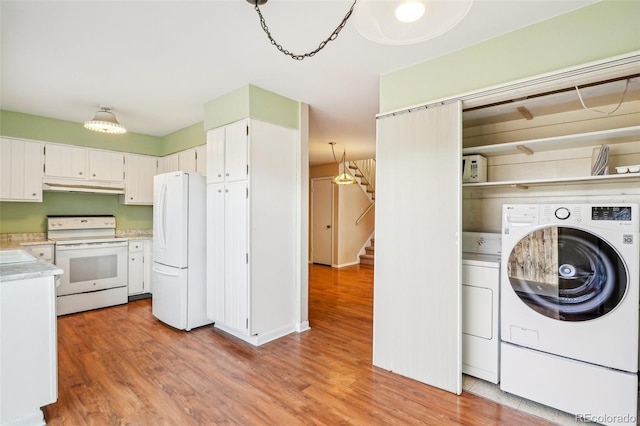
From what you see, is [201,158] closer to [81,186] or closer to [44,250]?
[81,186]

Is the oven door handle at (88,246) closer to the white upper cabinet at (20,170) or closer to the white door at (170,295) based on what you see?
the white upper cabinet at (20,170)

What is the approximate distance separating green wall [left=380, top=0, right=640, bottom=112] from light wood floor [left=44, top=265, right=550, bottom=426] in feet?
7.30

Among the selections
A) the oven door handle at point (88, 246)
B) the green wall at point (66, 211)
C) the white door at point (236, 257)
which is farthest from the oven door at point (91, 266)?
the white door at point (236, 257)

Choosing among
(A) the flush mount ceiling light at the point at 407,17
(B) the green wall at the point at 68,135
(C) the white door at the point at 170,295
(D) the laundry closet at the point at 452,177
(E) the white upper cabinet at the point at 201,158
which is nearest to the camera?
(A) the flush mount ceiling light at the point at 407,17

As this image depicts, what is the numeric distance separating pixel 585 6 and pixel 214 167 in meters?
3.28

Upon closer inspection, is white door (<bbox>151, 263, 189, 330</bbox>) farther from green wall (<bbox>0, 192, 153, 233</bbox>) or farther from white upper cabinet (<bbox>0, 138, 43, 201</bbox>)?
white upper cabinet (<bbox>0, 138, 43, 201</bbox>)

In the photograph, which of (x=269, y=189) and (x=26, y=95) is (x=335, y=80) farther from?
(x=26, y=95)

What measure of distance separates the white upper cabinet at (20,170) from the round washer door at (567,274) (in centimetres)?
535

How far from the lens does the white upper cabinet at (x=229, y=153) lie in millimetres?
3182

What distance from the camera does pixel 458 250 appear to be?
2.30m

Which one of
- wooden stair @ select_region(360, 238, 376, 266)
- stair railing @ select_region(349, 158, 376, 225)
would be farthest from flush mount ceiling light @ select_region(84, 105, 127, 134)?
wooden stair @ select_region(360, 238, 376, 266)

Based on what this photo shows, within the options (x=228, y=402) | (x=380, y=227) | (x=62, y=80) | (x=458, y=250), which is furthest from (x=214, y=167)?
(x=458, y=250)

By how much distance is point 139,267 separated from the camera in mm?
4730

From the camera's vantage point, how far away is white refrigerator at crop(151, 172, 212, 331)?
3588 mm
